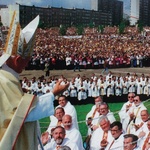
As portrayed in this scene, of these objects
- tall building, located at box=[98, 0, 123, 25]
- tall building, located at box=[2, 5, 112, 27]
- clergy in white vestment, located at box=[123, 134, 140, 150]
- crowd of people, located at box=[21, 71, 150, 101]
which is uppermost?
tall building, located at box=[98, 0, 123, 25]

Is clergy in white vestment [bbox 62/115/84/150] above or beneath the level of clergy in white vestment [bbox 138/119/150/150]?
above

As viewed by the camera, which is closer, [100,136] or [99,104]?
[100,136]

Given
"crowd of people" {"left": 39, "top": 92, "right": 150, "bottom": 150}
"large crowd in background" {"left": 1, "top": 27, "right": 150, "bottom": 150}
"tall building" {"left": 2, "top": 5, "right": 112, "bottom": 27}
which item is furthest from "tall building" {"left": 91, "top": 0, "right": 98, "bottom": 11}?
"crowd of people" {"left": 39, "top": 92, "right": 150, "bottom": 150}

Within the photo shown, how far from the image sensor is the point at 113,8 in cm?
14762

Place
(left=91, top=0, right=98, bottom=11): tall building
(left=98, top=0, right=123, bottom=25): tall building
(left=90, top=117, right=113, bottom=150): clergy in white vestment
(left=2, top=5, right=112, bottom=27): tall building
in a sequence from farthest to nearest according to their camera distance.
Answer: (left=98, top=0, right=123, bottom=25): tall building
(left=91, top=0, right=98, bottom=11): tall building
(left=2, top=5, right=112, bottom=27): tall building
(left=90, top=117, right=113, bottom=150): clergy in white vestment

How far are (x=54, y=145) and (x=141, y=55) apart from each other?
75.1 ft

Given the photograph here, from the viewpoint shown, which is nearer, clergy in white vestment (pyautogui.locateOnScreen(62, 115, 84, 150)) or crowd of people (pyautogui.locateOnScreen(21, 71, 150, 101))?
clergy in white vestment (pyautogui.locateOnScreen(62, 115, 84, 150))

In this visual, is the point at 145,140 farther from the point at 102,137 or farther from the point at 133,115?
the point at 133,115

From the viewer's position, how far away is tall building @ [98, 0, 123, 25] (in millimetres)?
142625

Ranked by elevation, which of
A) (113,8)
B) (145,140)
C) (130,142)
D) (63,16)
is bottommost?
(145,140)

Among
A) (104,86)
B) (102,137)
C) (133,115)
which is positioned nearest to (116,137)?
(102,137)

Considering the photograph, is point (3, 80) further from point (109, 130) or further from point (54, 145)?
point (109, 130)

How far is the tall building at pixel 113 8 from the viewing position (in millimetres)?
142625

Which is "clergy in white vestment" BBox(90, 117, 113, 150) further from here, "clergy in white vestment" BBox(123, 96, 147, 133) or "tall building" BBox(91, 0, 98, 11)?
"tall building" BBox(91, 0, 98, 11)
